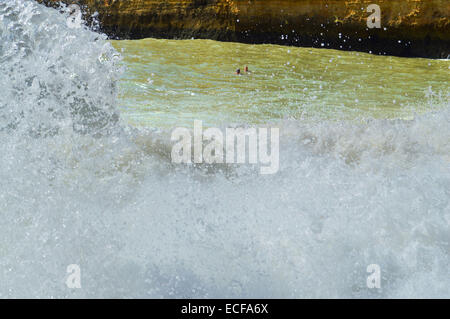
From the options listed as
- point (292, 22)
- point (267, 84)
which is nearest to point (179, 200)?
point (267, 84)

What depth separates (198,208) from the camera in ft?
8.49

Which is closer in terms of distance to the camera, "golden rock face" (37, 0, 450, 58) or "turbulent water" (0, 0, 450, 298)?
"turbulent water" (0, 0, 450, 298)

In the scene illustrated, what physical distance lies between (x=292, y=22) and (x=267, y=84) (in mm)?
3774

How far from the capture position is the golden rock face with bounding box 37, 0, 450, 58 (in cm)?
934

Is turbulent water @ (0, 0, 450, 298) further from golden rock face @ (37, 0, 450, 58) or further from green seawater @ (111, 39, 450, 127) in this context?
golden rock face @ (37, 0, 450, 58)

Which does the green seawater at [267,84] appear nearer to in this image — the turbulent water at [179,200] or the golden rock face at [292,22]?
the golden rock face at [292,22]

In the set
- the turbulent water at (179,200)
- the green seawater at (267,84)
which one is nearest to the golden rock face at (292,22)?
the green seawater at (267,84)

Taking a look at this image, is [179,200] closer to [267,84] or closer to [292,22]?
[267,84]

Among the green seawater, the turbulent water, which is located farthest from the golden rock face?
the turbulent water

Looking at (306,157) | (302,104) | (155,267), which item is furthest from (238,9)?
(155,267)

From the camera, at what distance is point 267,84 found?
21.6 feet

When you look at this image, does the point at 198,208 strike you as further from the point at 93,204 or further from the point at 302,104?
the point at 302,104

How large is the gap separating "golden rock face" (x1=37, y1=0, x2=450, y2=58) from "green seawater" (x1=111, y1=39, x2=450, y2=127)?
1.64 feet

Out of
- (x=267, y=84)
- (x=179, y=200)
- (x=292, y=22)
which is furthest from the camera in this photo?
(x=292, y=22)
